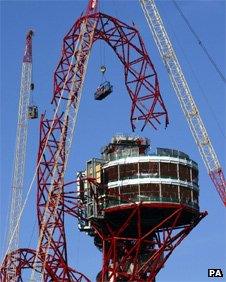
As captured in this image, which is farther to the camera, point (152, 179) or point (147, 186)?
point (152, 179)

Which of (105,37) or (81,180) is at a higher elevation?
(105,37)

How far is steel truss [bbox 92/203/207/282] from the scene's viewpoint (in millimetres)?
190875

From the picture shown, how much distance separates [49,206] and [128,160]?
17799mm

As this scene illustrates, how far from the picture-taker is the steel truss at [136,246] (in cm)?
19088

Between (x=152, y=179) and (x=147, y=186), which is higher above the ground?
(x=152, y=179)

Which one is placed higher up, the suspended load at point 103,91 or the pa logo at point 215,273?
the suspended load at point 103,91

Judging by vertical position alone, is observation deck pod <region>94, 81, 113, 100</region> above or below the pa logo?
above

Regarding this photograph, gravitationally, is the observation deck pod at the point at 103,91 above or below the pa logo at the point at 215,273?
above

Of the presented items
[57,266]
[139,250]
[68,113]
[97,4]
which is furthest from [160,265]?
[97,4]

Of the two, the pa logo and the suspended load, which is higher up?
the suspended load

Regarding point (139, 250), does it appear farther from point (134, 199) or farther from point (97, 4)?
point (97, 4)

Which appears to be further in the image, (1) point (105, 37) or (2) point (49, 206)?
(1) point (105, 37)

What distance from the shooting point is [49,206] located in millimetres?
184750

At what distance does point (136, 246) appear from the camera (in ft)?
625
